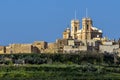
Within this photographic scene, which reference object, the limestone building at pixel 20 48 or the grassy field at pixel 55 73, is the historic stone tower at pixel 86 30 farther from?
the grassy field at pixel 55 73

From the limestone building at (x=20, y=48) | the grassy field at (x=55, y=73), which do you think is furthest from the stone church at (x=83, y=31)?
the grassy field at (x=55, y=73)

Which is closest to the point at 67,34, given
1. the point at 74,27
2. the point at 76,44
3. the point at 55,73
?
the point at 74,27

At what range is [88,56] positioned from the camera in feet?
260

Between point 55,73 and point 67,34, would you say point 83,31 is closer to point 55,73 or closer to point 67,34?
point 67,34

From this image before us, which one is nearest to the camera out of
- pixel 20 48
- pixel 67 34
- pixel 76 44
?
pixel 20 48

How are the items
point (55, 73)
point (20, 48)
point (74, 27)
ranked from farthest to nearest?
point (74, 27) < point (20, 48) < point (55, 73)

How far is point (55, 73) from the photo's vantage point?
56.6 m

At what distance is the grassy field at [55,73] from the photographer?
52.8 m

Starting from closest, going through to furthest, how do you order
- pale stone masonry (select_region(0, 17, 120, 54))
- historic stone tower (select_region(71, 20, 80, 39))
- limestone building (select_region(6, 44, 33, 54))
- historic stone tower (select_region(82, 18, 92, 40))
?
limestone building (select_region(6, 44, 33, 54))
pale stone masonry (select_region(0, 17, 120, 54))
historic stone tower (select_region(82, 18, 92, 40))
historic stone tower (select_region(71, 20, 80, 39))

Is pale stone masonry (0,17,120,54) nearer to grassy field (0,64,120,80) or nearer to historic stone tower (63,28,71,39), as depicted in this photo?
historic stone tower (63,28,71,39)

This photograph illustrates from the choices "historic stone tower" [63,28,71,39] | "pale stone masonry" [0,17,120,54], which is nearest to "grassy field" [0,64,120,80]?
"pale stone masonry" [0,17,120,54]

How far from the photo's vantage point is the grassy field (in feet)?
173

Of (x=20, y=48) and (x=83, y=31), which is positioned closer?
(x=20, y=48)

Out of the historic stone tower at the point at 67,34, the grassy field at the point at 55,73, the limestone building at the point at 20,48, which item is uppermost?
the historic stone tower at the point at 67,34
